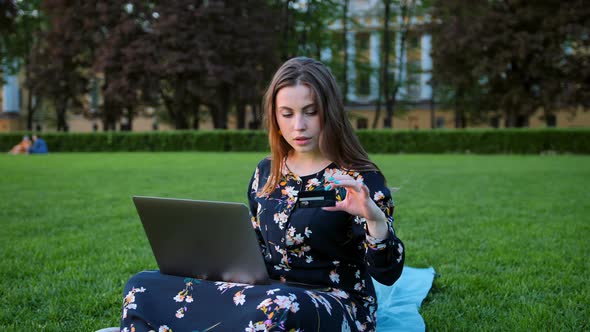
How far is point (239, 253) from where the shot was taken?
6.84 ft

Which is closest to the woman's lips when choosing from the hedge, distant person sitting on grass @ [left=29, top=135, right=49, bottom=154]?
the hedge

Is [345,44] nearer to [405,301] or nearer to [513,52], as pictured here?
[513,52]

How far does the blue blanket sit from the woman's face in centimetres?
127

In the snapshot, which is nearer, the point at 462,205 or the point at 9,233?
the point at 9,233

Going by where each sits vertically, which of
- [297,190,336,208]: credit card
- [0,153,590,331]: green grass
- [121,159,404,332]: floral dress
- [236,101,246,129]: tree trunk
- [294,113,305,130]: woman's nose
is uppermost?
[236,101,246,129]: tree trunk

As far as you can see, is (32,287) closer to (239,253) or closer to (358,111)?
(239,253)

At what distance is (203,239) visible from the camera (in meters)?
2.10

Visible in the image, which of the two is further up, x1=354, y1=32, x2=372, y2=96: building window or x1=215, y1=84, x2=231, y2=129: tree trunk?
x1=354, y1=32, x2=372, y2=96: building window

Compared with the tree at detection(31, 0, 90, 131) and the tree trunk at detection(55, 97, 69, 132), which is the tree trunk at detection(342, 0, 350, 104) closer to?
the tree at detection(31, 0, 90, 131)

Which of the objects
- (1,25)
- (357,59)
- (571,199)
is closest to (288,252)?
(571,199)

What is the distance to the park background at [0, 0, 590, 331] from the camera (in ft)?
12.9

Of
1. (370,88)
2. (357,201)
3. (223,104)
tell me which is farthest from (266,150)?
(357,201)

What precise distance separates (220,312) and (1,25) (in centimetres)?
1765

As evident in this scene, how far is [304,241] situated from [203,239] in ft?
1.54
